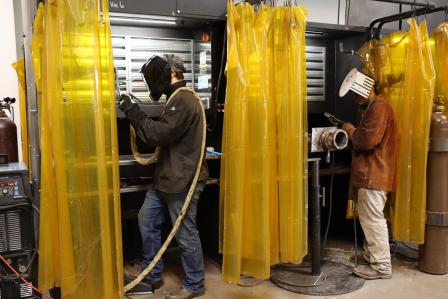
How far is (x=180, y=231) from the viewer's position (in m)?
2.72

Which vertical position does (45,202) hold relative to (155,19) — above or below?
below

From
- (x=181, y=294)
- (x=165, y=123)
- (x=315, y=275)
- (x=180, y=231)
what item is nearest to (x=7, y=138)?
(x=165, y=123)

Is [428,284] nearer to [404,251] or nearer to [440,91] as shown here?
[404,251]

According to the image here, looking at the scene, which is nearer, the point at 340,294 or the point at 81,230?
the point at 81,230

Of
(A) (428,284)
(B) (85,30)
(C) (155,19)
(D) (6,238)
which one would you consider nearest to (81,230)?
(D) (6,238)

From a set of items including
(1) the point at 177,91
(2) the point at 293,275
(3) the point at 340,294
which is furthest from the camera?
(2) the point at 293,275

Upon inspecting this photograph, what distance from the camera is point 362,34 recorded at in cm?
369

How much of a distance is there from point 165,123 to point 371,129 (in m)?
1.46

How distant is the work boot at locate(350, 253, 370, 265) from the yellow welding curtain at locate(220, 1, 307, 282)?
0.94 meters

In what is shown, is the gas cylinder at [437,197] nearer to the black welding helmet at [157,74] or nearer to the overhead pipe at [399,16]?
the overhead pipe at [399,16]

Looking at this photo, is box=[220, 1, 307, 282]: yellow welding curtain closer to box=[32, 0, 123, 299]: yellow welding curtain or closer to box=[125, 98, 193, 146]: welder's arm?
box=[125, 98, 193, 146]: welder's arm

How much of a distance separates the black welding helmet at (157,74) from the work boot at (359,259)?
2.02 m

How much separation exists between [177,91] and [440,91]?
205 centimetres

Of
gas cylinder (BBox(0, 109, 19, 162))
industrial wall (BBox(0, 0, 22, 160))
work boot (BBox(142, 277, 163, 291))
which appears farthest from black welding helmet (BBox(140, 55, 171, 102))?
industrial wall (BBox(0, 0, 22, 160))
